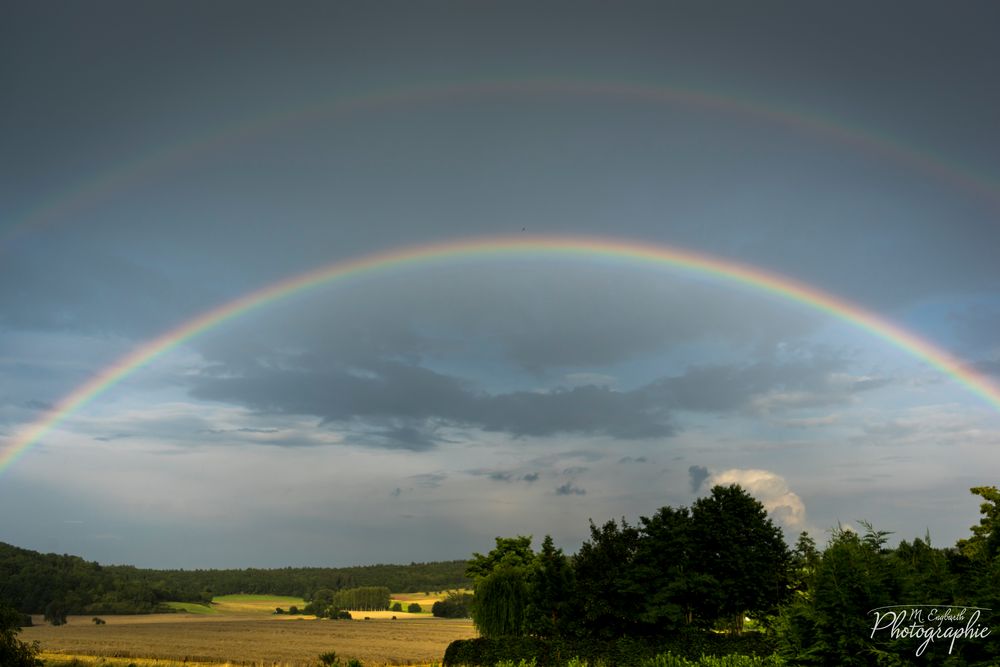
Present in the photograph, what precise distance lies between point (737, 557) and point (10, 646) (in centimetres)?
5315

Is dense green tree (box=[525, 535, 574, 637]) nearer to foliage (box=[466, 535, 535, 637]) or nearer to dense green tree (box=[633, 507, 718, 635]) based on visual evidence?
foliage (box=[466, 535, 535, 637])

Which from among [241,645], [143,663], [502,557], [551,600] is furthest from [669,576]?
[241,645]

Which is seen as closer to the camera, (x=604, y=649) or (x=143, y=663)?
(x=604, y=649)

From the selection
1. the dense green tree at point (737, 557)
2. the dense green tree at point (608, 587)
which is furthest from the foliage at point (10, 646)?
the dense green tree at point (737, 557)

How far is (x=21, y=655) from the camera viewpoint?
33781mm

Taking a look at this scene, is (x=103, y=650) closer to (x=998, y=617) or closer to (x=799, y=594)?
(x=799, y=594)

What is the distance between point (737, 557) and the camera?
2420 inches

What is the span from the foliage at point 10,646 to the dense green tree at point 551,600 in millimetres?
42819

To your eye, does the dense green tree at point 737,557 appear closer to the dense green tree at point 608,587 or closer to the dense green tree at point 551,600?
the dense green tree at point 608,587

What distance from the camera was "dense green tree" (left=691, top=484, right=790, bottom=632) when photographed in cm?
6056

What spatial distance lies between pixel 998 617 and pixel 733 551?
152 feet

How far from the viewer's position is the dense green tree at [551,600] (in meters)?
64.8

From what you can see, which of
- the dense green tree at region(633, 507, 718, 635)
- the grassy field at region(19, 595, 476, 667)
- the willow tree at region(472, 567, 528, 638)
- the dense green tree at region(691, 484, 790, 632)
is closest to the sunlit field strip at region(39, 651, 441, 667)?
the grassy field at region(19, 595, 476, 667)

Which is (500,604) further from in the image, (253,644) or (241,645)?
(253,644)
